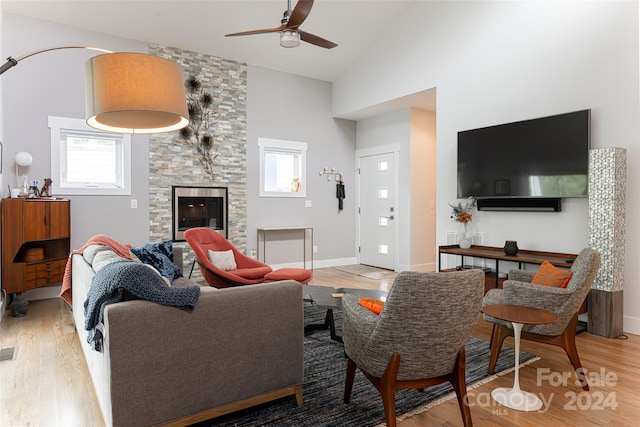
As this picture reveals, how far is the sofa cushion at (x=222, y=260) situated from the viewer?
4.42m

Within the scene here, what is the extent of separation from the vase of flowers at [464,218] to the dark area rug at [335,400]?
2006 mm

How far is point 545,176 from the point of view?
4195mm

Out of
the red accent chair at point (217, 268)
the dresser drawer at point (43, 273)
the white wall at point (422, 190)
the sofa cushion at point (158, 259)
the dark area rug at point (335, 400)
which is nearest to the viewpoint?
the dark area rug at point (335, 400)

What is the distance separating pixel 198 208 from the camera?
6039 mm

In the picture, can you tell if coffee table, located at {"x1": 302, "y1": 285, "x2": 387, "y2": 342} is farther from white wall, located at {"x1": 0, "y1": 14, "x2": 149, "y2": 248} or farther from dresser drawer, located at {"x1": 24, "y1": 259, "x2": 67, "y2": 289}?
white wall, located at {"x1": 0, "y1": 14, "x2": 149, "y2": 248}

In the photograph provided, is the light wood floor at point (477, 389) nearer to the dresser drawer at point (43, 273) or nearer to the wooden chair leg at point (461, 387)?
the wooden chair leg at point (461, 387)

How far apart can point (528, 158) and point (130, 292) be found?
13.6ft

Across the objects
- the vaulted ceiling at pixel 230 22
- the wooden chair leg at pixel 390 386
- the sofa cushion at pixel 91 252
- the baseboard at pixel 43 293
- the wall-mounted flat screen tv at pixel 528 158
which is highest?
the vaulted ceiling at pixel 230 22

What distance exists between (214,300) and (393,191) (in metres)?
5.29

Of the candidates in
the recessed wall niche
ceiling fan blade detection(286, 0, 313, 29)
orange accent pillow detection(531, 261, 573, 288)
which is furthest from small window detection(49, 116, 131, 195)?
orange accent pillow detection(531, 261, 573, 288)

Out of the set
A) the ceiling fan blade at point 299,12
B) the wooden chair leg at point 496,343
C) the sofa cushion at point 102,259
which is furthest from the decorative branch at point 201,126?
the wooden chair leg at point 496,343

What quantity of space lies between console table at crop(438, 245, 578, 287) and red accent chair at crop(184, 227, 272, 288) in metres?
2.29

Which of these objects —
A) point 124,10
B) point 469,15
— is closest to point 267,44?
point 124,10

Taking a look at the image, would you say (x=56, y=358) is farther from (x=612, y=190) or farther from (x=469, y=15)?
(x=469, y=15)
